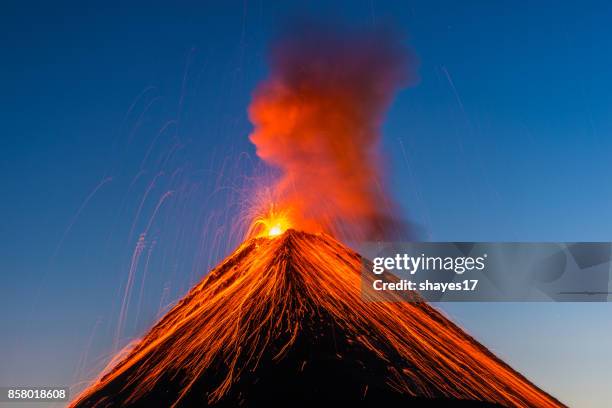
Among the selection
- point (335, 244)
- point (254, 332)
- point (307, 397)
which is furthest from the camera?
point (335, 244)

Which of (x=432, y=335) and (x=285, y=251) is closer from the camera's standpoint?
(x=432, y=335)

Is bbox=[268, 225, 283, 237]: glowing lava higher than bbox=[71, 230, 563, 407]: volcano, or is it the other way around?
bbox=[268, 225, 283, 237]: glowing lava

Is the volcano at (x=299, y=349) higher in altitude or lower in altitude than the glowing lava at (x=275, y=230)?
lower

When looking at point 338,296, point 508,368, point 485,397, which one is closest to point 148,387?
point 338,296

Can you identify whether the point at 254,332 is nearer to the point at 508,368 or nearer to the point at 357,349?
the point at 357,349

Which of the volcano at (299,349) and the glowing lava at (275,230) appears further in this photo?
the glowing lava at (275,230)

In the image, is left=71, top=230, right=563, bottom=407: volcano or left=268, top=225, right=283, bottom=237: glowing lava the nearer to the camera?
left=71, top=230, right=563, bottom=407: volcano

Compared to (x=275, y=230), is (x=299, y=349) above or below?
below

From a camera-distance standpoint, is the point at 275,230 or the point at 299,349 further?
the point at 275,230
